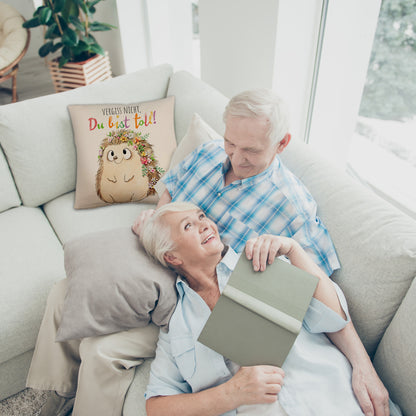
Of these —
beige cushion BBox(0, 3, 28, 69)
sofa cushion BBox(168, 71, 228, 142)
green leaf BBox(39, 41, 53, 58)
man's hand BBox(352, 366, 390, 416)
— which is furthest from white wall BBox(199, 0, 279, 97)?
beige cushion BBox(0, 3, 28, 69)

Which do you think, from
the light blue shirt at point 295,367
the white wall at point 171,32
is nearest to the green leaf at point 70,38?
the white wall at point 171,32

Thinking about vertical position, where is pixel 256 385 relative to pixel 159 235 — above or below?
below

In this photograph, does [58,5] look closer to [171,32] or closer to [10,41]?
[10,41]

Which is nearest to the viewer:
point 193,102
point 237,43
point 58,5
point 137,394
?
point 137,394

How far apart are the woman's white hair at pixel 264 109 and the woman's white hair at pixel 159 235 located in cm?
33

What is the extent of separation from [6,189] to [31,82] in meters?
3.17

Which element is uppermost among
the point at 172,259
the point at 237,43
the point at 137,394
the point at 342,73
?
the point at 237,43

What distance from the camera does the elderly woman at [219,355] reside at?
86cm

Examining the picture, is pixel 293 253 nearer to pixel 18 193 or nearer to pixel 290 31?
pixel 290 31

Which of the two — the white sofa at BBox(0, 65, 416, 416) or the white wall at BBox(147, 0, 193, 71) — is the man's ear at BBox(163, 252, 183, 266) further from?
the white wall at BBox(147, 0, 193, 71)

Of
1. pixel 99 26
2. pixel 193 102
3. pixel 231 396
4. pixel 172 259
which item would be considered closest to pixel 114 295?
pixel 172 259

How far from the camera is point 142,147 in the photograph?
1.65 m

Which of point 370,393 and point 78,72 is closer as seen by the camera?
point 370,393

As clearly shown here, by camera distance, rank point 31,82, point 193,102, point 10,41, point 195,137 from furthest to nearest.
Result: point 31,82 → point 10,41 → point 193,102 → point 195,137
